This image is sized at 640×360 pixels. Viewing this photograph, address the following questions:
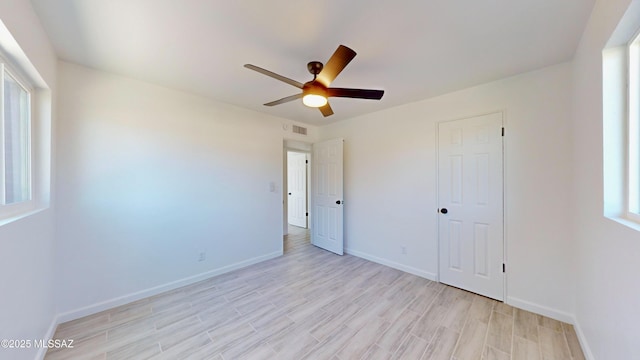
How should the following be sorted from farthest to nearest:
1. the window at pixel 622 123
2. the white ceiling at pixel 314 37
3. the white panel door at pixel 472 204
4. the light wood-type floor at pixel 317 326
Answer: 1. the white panel door at pixel 472 204
2. the light wood-type floor at pixel 317 326
3. the white ceiling at pixel 314 37
4. the window at pixel 622 123

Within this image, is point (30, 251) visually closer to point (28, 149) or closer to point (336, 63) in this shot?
point (28, 149)

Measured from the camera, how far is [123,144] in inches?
95.7

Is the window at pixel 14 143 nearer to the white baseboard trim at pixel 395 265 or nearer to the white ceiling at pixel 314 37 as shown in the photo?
the white ceiling at pixel 314 37

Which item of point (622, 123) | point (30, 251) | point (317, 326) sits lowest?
point (317, 326)

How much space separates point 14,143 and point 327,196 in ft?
11.7

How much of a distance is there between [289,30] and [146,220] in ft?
8.31

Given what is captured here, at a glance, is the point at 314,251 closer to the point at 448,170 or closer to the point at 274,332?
the point at 274,332

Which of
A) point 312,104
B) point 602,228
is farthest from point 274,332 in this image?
point 602,228

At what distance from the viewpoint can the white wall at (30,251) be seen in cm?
121

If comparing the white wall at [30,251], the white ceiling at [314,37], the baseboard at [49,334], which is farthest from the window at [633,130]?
the baseboard at [49,334]

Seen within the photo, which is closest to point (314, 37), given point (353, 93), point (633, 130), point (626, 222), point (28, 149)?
point (353, 93)

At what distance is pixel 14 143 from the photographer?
1562 mm

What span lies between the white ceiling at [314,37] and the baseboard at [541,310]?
2.35 m

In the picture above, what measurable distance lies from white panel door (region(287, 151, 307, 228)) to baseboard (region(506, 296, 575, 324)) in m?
4.54
